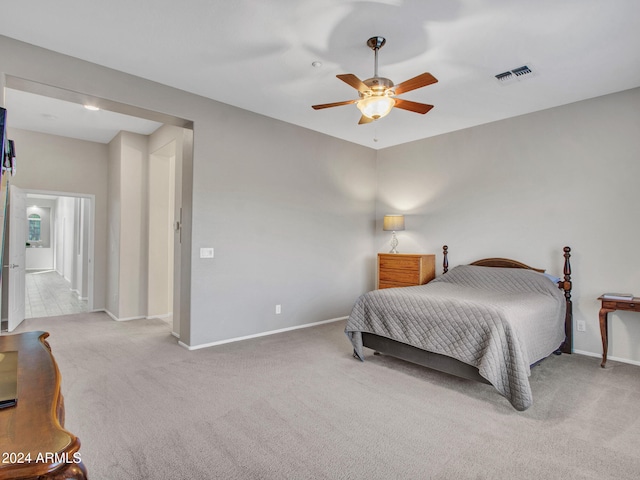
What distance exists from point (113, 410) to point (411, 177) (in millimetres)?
4708

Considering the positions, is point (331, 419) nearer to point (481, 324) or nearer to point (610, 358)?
point (481, 324)

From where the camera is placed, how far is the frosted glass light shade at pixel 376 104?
2649 mm

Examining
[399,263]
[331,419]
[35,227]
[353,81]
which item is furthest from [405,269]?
[35,227]

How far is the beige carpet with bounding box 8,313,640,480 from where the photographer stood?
1.86 m

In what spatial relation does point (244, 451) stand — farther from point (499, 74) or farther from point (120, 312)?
point (120, 312)

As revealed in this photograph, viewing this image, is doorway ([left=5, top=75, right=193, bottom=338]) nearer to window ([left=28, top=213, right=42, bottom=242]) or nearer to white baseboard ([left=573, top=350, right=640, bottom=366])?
white baseboard ([left=573, top=350, right=640, bottom=366])

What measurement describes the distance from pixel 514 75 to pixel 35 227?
15626 millimetres

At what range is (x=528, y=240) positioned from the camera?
419 centimetres

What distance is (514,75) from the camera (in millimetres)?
3215

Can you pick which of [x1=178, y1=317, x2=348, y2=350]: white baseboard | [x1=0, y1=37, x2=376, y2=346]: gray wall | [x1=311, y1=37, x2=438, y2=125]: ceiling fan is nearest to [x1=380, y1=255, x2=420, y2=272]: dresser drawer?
[x1=0, y1=37, x2=376, y2=346]: gray wall

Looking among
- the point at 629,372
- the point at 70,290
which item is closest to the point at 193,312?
the point at 629,372

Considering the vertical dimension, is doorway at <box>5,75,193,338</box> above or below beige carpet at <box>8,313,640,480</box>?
above

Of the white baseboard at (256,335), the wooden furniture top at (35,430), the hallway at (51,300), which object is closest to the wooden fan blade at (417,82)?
the wooden furniture top at (35,430)

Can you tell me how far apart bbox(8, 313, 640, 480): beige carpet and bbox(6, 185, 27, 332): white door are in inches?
69.3
